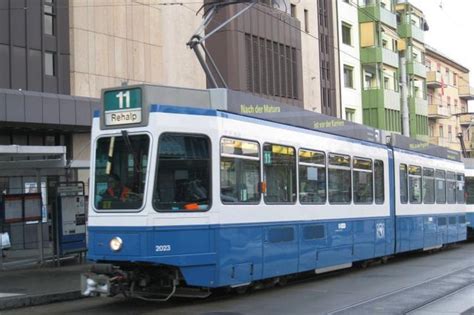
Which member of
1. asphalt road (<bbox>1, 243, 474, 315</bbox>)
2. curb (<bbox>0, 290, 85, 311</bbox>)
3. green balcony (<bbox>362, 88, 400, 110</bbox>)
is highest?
green balcony (<bbox>362, 88, 400, 110</bbox>)

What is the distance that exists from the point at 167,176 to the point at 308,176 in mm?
3712

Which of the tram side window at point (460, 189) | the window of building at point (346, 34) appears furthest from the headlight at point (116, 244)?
the window of building at point (346, 34)

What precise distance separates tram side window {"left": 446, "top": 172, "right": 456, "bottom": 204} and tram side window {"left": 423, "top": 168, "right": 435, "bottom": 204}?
162 centimetres

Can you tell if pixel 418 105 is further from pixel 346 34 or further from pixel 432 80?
pixel 346 34

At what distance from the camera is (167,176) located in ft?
31.3

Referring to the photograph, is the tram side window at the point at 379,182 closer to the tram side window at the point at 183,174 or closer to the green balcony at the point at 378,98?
the tram side window at the point at 183,174

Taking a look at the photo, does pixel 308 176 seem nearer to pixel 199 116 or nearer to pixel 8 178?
pixel 199 116

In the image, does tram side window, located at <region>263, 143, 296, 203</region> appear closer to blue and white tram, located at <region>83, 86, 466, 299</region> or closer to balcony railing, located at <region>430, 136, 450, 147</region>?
blue and white tram, located at <region>83, 86, 466, 299</region>

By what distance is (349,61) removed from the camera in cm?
4372

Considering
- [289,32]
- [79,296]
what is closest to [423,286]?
[79,296]

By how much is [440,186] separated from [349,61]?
977 inches

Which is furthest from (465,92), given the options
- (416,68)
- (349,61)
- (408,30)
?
(349,61)

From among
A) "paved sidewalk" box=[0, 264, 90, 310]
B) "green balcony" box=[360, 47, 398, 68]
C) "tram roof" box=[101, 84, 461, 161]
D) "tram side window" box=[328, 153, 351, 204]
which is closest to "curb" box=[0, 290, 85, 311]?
"paved sidewalk" box=[0, 264, 90, 310]

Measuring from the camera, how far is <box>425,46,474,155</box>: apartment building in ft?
189
